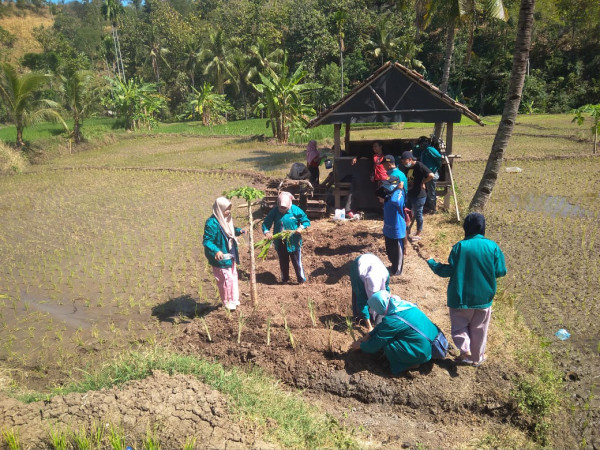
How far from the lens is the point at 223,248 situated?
20.4 feet

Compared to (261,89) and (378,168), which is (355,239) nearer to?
(378,168)

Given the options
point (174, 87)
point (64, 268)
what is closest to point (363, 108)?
point (64, 268)

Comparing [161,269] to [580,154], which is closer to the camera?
[161,269]

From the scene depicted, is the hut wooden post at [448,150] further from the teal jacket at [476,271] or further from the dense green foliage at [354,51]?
the dense green foliage at [354,51]

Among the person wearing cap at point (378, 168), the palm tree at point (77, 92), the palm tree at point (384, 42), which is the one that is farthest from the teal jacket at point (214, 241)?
the palm tree at point (384, 42)

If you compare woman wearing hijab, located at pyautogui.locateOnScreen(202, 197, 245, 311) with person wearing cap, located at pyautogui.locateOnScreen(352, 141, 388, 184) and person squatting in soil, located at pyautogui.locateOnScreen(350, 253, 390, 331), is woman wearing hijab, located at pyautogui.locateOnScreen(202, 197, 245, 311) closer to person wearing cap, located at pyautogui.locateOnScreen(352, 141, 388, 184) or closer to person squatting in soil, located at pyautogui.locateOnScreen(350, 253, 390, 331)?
person squatting in soil, located at pyautogui.locateOnScreen(350, 253, 390, 331)

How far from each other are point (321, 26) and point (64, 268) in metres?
33.3

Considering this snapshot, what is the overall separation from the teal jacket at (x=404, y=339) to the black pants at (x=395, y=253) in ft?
7.28

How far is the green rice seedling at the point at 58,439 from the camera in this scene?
154 inches

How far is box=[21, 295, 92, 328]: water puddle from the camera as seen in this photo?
22.3ft

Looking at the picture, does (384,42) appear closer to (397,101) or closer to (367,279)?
(397,101)

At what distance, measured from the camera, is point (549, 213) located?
1063cm

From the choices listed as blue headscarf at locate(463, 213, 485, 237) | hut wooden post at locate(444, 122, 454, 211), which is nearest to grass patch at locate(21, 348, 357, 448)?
blue headscarf at locate(463, 213, 485, 237)

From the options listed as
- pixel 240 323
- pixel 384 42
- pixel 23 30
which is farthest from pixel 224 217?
pixel 23 30
